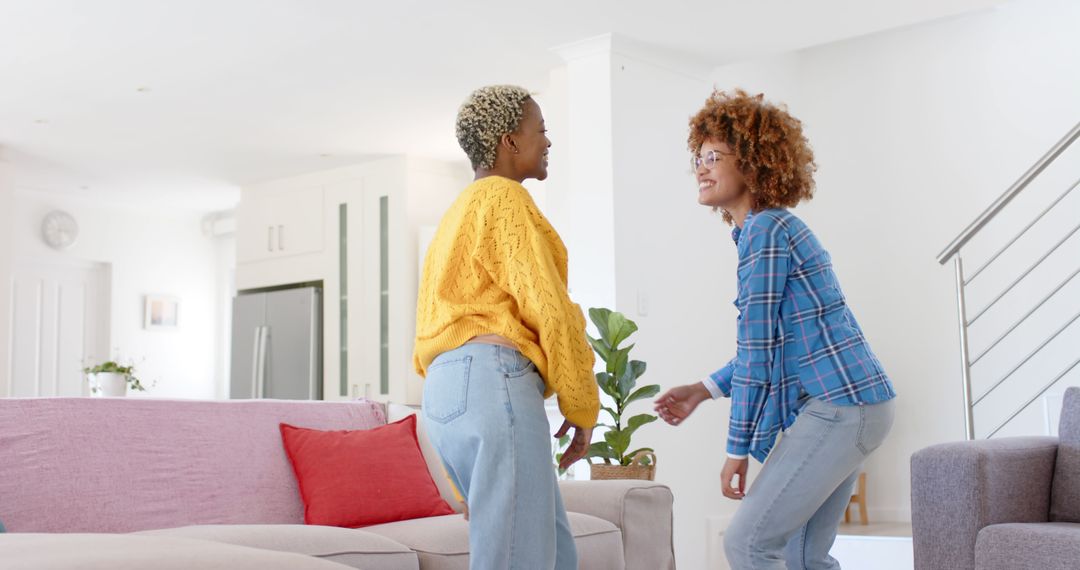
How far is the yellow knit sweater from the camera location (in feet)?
5.60

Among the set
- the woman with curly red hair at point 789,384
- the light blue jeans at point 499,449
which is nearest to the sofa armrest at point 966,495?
the woman with curly red hair at point 789,384

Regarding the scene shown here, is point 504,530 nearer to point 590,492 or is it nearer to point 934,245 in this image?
point 590,492

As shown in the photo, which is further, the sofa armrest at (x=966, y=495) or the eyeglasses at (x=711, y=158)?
the sofa armrest at (x=966, y=495)

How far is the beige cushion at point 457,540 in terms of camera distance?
257cm

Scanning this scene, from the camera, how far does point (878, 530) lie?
192 inches

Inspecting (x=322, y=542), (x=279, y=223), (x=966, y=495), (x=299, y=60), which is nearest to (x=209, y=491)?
(x=322, y=542)

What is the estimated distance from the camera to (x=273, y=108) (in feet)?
19.3

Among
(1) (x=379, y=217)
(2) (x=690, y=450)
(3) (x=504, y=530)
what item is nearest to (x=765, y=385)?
(3) (x=504, y=530)


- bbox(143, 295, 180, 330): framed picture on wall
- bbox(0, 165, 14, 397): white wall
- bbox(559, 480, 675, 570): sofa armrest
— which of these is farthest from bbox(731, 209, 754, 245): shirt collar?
bbox(143, 295, 180, 330): framed picture on wall

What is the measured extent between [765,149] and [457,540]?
3.96ft

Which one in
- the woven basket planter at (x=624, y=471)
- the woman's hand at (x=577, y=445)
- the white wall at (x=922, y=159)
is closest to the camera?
the woman's hand at (x=577, y=445)

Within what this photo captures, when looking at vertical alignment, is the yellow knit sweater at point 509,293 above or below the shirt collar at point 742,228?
below

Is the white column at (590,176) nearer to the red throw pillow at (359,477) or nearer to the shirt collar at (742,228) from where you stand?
the red throw pillow at (359,477)

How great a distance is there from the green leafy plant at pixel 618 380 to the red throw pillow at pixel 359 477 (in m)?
0.91
